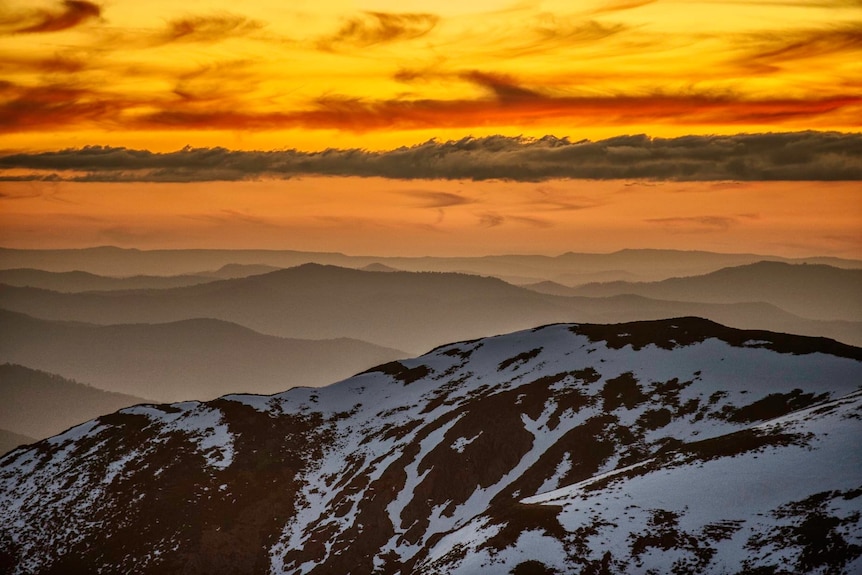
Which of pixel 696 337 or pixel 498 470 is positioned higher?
pixel 696 337

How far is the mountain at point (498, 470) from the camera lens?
71.1 metres

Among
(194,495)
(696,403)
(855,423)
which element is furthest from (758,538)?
(194,495)

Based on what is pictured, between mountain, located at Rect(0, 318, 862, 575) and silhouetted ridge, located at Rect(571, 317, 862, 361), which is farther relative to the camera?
silhouetted ridge, located at Rect(571, 317, 862, 361)

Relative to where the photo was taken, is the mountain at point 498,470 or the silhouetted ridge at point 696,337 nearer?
the mountain at point 498,470

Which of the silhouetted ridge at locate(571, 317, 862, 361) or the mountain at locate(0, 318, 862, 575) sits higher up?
the silhouetted ridge at locate(571, 317, 862, 361)

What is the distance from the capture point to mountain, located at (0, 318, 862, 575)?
71.1 meters

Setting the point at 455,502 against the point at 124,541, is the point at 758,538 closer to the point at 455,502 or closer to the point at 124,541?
the point at 455,502

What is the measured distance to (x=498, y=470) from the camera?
113625mm

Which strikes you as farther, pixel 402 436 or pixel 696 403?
pixel 402 436

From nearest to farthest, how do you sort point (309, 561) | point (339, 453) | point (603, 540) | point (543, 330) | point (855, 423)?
point (603, 540)
point (855, 423)
point (309, 561)
point (339, 453)
point (543, 330)

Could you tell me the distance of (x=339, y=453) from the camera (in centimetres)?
13262

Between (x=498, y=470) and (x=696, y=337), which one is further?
(x=696, y=337)

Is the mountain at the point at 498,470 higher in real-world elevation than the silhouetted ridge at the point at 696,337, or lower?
lower

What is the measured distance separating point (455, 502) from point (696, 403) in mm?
30317
